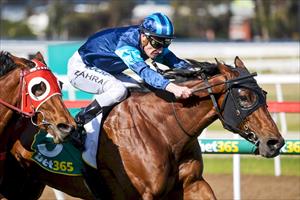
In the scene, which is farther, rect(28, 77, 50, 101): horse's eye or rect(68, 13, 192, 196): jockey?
rect(68, 13, 192, 196): jockey

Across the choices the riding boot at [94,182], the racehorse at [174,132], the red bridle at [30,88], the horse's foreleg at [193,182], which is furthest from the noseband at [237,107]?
the red bridle at [30,88]

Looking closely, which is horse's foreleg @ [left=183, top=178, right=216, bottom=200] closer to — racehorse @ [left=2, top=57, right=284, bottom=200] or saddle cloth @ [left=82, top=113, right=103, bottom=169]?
racehorse @ [left=2, top=57, right=284, bottom=200]

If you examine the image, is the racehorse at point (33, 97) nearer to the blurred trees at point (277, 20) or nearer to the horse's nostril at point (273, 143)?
the horse's nostril at point (273, 143)

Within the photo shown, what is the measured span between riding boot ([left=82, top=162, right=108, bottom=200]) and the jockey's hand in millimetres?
810

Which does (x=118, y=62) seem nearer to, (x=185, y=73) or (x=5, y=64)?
(x=185, y=73)

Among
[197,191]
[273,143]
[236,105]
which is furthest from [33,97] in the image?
[273,143]

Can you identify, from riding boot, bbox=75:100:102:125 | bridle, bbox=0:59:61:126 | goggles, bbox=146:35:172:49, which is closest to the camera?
bridle, bbox=0:59:61:126

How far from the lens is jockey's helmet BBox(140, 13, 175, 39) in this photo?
5445 mm

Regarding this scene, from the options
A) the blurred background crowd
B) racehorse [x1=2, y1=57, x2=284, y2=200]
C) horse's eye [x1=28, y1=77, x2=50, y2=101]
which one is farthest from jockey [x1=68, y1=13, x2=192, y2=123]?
the blurred background crowd

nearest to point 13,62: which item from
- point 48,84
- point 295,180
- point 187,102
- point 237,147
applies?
point 48,84

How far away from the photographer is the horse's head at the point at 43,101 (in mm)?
4883

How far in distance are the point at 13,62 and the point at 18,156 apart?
34.8 inches

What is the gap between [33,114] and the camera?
16.3 ft

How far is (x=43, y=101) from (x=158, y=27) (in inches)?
39.9
